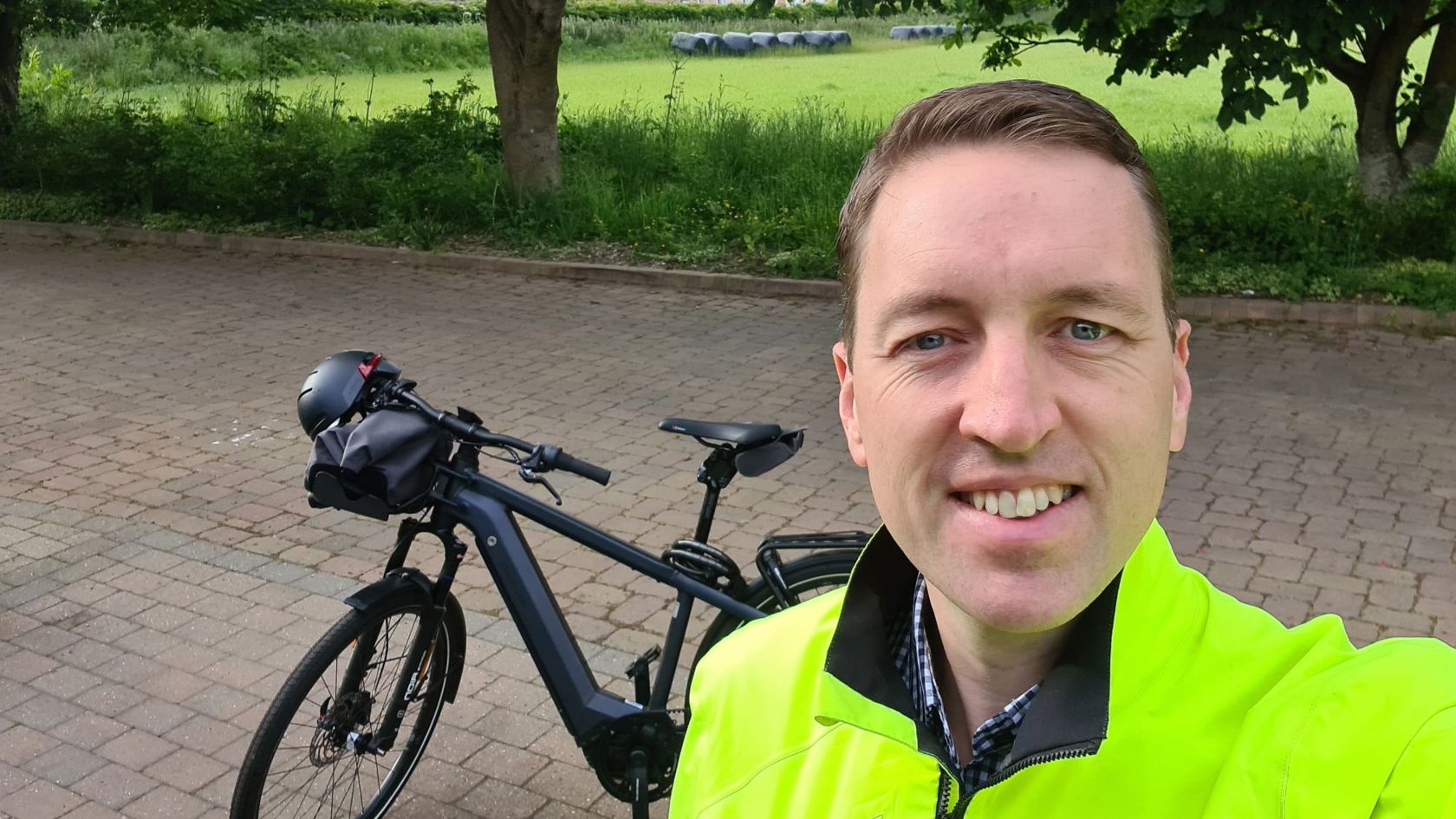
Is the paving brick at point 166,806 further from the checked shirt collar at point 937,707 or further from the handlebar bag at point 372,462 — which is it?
the checked shirt collar at point 937,707

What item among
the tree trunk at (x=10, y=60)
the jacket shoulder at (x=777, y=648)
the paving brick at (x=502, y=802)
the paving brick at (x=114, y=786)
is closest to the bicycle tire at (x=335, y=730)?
the paving brick at (x=502, y=802)

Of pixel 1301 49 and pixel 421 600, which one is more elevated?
pixel 1301 49

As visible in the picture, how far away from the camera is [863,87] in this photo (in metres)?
26.8

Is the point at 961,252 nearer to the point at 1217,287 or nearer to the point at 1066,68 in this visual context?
the point at 1217,287

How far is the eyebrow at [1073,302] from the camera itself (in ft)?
4.03

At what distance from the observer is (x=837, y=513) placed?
6.42 m

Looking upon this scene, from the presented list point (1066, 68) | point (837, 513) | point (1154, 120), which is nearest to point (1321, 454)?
point (837, 513)

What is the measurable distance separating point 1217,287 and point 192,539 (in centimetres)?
788

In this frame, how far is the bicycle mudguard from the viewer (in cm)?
345

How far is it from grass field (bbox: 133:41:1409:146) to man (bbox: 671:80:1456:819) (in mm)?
10891

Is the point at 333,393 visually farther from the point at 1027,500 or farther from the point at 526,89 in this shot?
the point at 526,89

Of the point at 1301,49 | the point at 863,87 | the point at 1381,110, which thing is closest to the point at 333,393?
the point at 1301,49

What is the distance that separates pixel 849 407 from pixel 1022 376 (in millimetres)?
361

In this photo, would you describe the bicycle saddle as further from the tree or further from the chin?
the tree
